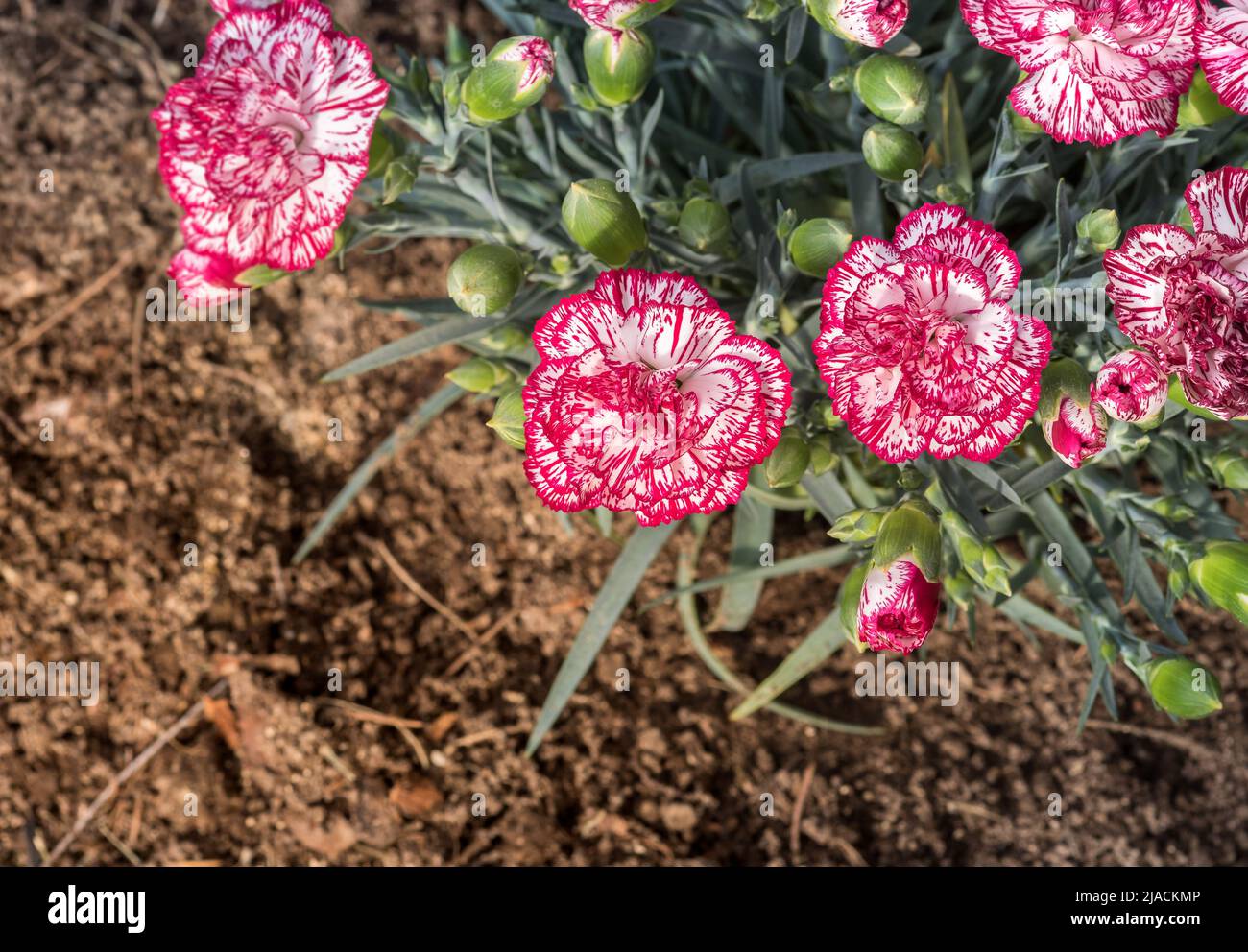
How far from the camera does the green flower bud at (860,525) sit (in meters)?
1.17

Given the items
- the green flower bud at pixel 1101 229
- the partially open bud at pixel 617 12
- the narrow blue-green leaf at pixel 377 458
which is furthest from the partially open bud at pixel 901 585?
the narrow blue-green leaf at pixel 377 458

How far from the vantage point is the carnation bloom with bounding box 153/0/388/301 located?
1079 mm

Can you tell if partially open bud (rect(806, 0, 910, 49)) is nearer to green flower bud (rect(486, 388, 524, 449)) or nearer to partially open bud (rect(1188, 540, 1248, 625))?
green flower bud (rect(486, 388, 524, 449))

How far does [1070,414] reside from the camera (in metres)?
1.09

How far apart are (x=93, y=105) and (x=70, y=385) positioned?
62cm

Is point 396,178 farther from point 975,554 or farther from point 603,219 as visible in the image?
point 975,554

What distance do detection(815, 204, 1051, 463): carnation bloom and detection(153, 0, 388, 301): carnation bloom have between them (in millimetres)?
536

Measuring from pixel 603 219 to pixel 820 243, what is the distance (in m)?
0.24

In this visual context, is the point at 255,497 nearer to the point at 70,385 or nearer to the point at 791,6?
the point at 70,385

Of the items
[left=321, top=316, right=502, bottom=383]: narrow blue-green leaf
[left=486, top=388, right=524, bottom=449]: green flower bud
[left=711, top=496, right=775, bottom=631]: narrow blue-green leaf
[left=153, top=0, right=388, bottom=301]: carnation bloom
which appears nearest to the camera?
[left=153, top=0, right=388, bottom=301]: carnation bloom

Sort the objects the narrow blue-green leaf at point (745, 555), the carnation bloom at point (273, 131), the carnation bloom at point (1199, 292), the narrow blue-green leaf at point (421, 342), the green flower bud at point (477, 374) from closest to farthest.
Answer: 1. the carnation bloom at point (1199, 292)
2. the carnation bloom at point (273, 131)
3. the green flower bud at point (477, 374)
4. the narrow blue-green leaf at point (421, 342)
5. the narrow blue-green leaf at point (745, 555)

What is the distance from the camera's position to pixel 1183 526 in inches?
52.7

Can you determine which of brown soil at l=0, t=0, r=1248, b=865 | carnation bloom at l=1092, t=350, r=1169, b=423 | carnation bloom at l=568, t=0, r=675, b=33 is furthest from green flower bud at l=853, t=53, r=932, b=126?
brown soil at l=0, t=0, r=1248, b=865

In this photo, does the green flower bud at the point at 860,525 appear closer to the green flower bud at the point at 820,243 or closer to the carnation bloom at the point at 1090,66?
the green flower bud at the point at 820,243
